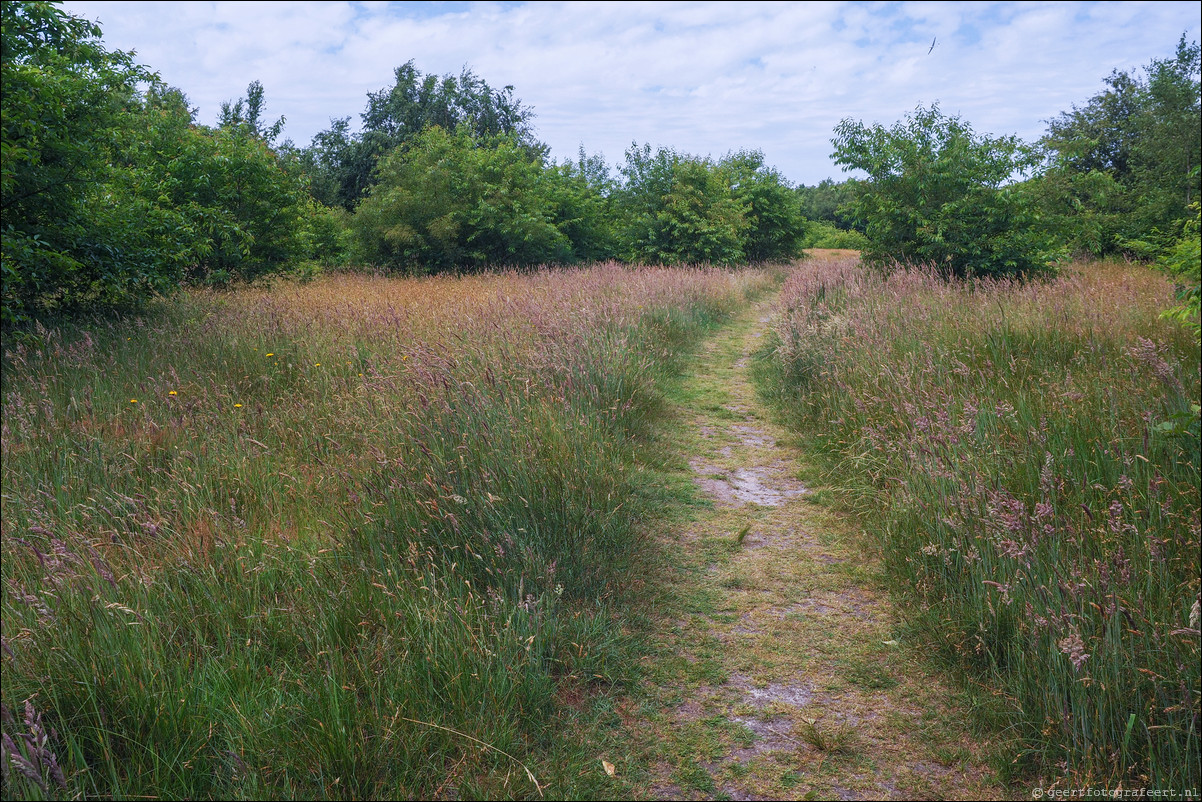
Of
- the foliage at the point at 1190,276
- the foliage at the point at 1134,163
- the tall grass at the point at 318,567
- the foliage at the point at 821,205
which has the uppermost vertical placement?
the foliage at the point at 821,205

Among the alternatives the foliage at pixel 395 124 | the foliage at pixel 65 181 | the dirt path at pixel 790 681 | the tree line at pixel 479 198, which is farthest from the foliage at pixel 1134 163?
the foliage at pixel 395 124

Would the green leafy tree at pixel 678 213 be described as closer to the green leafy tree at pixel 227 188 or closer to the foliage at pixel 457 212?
the foliage at pixel 457 212

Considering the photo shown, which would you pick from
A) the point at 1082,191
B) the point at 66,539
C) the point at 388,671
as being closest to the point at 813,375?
the point at 388,671

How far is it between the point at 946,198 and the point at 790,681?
12.0 metres

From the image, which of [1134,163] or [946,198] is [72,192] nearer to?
[946,198]

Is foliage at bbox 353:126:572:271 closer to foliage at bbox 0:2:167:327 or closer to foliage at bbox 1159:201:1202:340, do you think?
foliage at bbox 0:2:167:327

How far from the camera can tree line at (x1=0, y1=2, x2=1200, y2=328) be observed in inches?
287

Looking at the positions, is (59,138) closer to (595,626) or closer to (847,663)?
(595,626)

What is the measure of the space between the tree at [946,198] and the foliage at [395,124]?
2570 centimetres

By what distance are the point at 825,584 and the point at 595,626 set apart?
1.45 metres

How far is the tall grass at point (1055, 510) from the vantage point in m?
2.23

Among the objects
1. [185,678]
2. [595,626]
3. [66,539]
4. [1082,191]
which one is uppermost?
[1082,191]

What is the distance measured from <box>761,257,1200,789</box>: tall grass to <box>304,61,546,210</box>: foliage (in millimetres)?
33114

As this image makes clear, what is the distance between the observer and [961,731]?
100 inches
